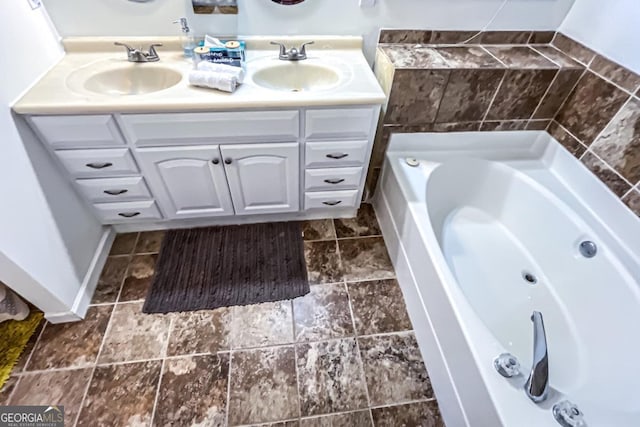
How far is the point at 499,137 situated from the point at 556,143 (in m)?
0.27

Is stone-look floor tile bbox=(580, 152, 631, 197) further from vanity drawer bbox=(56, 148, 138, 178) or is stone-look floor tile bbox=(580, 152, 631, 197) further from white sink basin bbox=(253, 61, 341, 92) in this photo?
vanity drawer bbox=(56, 148, 138, 178)

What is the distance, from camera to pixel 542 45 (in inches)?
64.6

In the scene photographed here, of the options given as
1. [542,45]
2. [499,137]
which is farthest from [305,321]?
[542,45]

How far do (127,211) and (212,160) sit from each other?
0.56m

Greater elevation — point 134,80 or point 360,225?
point 134,80

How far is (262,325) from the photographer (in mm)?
1418

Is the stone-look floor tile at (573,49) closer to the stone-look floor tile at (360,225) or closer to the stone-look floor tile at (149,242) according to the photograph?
the stone-look floor tile at (360,225)

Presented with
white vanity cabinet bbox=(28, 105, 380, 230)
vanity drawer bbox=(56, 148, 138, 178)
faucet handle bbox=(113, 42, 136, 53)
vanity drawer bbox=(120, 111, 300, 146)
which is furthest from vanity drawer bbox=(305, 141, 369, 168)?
faucet handle bbox=(113, 42, 136, 53)

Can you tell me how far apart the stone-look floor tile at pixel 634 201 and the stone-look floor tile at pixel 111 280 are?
2277mm

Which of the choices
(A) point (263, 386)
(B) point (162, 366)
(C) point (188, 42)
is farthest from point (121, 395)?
(C) point (188, 42)

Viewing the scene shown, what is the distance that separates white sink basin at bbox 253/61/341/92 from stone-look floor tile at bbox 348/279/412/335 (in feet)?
3.27

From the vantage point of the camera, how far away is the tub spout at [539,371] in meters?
0.85

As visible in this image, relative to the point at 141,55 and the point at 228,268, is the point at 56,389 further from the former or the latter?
the point at 141,55

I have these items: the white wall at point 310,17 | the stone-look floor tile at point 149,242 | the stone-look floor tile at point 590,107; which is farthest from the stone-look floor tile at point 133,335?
the stone-look floor tile at point 590,107
